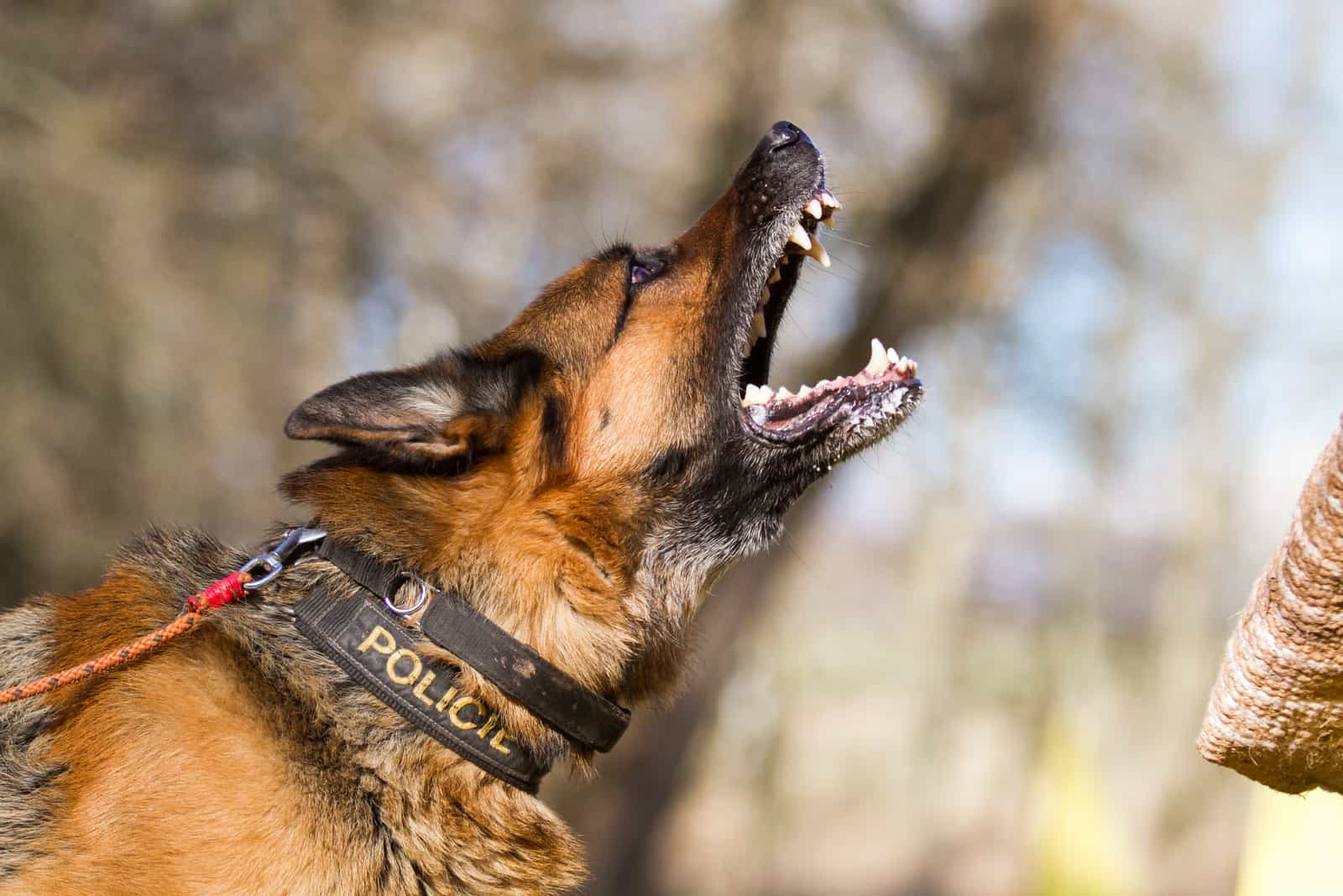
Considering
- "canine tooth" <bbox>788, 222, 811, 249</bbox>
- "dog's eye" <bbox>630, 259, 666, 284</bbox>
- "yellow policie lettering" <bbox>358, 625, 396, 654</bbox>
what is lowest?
"yellow policie lettering" <bbox>358, 625, 396, 654</bbox>

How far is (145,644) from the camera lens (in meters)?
2.79

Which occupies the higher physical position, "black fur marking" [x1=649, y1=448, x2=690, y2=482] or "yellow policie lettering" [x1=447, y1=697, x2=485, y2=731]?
"black fur marking" [x1=649, y1=448, x2=690, y2=482]

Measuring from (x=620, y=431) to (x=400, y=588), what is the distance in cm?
85

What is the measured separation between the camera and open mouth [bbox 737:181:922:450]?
12.1 feet

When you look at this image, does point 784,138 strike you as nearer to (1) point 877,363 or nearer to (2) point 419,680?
(1) point 877,363

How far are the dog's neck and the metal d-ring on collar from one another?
1.8 inches

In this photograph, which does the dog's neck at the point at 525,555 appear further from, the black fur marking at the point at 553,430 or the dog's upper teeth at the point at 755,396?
the dog's upper teeth at the point at 755,396

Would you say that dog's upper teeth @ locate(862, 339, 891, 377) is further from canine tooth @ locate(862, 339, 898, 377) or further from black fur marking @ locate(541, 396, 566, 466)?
black fur marking @ locate(541, 396, 566, 466)

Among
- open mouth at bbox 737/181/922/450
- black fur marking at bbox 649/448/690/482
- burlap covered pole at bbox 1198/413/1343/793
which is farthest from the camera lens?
open mouth at bbox 737/181/922/450

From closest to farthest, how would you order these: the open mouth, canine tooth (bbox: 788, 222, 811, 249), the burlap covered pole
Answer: the burlap covered pole < the open mouth < canine tooth (bbox: 788, 222, 811, 249)

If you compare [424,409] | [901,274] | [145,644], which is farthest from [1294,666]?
[901,274]

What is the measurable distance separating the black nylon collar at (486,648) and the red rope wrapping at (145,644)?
0.26 meters

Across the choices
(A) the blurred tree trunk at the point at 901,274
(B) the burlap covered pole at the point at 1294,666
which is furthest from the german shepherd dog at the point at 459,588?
(A) the blurred tree trunk at the point at 901,274

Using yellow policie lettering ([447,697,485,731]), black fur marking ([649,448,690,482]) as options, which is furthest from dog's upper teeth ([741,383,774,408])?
yellow policie lettering ([447,697,485,731])
